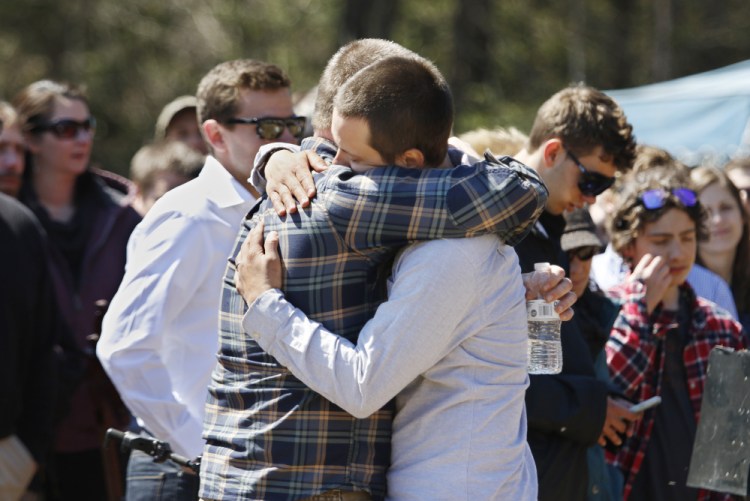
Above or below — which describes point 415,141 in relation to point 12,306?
above

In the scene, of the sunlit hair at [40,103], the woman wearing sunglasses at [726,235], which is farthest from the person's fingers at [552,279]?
the sunlit hair at [40,103]

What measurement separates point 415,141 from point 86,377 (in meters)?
3.42

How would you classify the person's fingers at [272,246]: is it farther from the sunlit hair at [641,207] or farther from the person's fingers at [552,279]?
the sunlit hair at [641,207]

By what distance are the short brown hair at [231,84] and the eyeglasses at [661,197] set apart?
69.4 inches

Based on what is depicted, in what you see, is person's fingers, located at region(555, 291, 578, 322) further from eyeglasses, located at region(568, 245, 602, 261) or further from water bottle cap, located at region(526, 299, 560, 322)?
eyeglasses, located at region(568, 245, 602, 261)

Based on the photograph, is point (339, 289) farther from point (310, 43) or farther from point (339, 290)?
point (310, 43)

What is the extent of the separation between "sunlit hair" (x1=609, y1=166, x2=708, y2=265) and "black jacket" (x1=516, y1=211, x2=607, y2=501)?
118cm

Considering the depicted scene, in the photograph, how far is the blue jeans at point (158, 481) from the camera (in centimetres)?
353

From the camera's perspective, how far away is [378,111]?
2395mm

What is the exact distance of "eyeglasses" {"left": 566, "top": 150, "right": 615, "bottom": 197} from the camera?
3.95m

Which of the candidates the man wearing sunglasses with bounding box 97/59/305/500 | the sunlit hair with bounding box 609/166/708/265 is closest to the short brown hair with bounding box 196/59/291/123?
the man wearing sunglasses with bounding box 97/59/305/500

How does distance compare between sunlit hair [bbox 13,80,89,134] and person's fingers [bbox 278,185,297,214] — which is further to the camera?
sunlit hair [bbox 13,80,89,134]

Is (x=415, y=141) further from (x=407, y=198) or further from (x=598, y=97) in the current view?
(x=598, y=97)

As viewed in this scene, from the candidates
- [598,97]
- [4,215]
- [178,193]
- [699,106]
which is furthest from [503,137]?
[699,106]
